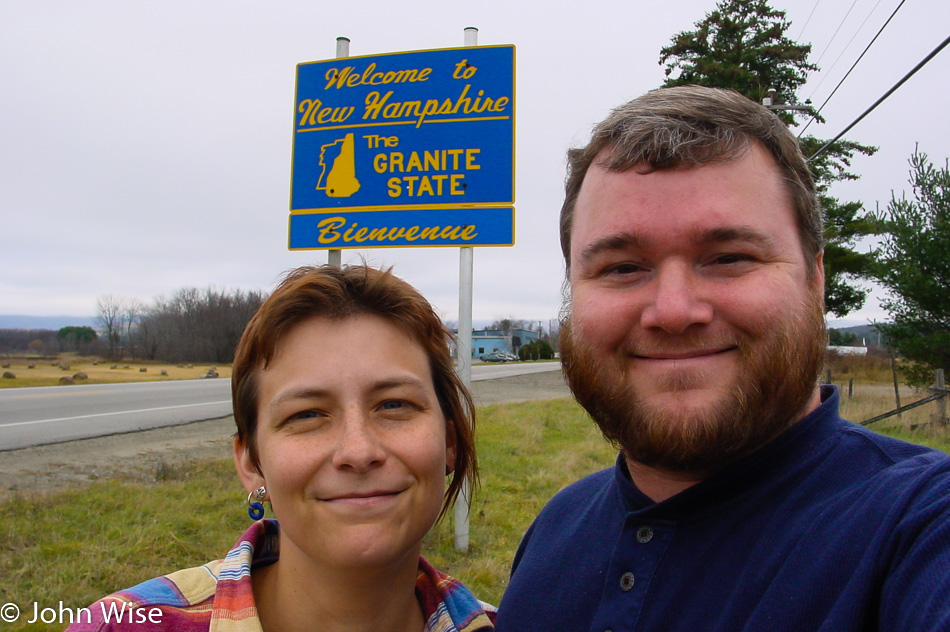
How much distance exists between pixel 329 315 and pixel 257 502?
742mm

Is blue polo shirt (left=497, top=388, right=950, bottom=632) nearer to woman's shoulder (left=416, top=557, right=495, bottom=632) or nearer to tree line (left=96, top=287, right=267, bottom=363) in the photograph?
woman's shoulder (left=416, top=557, right=495, bottom=632)

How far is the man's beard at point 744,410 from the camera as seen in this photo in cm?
129

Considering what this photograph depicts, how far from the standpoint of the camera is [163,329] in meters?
68.3

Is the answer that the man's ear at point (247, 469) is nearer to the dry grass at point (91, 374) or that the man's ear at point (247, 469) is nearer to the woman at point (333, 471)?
the woman at point (333, 471)

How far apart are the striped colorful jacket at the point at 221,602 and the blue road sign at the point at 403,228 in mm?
3367

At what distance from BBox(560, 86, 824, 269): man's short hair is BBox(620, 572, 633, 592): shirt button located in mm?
821

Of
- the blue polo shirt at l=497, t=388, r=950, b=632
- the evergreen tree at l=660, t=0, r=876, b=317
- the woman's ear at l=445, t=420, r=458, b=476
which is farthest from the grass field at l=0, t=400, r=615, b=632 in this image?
the evergreen tree at l=660, t=0, r=876, b=317

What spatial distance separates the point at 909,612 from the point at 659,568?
0.47 m

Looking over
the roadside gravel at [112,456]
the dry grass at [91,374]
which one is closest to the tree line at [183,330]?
the dry grass at [91,374]

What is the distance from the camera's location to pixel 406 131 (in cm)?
511

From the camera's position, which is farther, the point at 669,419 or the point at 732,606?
the point at 669,419

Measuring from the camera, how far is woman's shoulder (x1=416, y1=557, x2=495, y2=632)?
1698mm

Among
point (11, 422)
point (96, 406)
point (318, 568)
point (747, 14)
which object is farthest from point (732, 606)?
point (747, 14)

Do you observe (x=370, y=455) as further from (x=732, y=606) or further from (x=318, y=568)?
(x=732, y=606)
